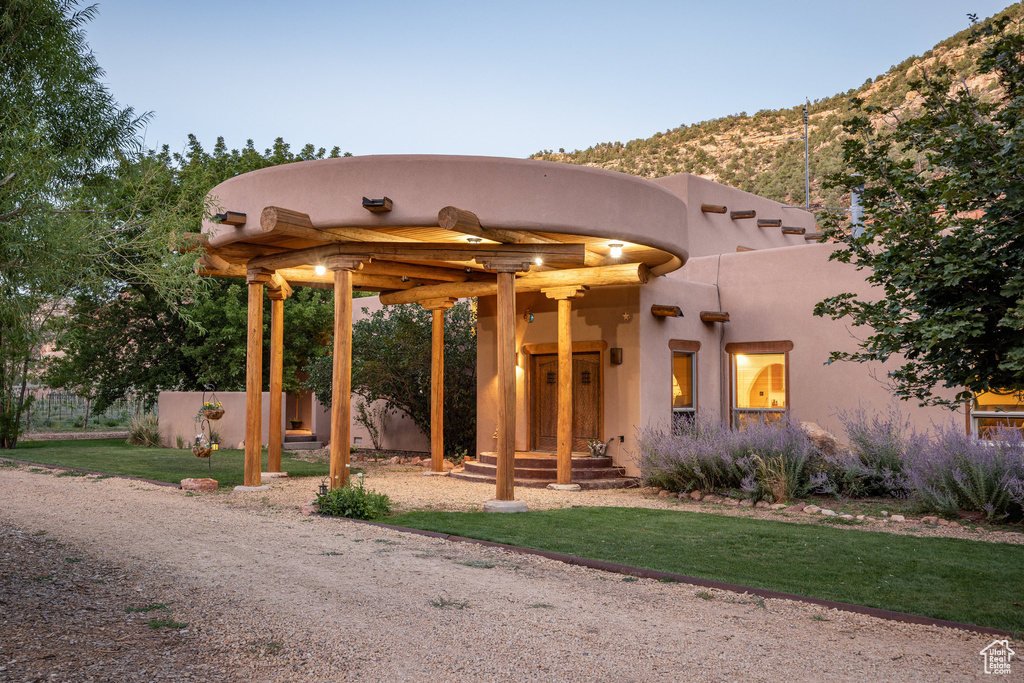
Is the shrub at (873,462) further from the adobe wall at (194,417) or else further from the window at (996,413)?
the adobe wall at (194,417)

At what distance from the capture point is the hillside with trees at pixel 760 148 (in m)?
33.5

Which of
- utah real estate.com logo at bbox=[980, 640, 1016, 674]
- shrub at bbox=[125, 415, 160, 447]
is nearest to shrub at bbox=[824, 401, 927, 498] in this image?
utah real estate.com logo at bbox=[980, 640, 1016, 674]

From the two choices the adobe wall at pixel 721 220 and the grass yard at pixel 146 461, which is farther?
the adobe wall at pixel 721 220

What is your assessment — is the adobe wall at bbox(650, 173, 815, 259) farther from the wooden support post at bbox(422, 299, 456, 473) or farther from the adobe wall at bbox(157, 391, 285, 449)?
the adobe wall at bbox(157, 391, 285, 449)


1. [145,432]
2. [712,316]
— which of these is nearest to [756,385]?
[712,316]

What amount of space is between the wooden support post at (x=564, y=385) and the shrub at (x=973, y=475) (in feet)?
15.1

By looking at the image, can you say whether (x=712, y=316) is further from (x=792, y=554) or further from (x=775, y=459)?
(x=792, y=554)

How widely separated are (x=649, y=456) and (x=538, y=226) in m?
4.36

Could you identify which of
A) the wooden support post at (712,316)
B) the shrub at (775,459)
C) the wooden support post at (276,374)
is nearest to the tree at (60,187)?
the wooden support post at (276,374)

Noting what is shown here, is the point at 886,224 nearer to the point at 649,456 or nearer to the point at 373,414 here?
the point at 649,456

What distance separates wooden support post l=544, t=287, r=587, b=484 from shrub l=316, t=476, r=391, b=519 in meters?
3.38

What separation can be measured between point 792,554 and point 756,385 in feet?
25.5

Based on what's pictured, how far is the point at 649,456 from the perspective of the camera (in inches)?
456

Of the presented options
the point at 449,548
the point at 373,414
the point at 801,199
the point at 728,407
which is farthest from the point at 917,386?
the point at 801,199
